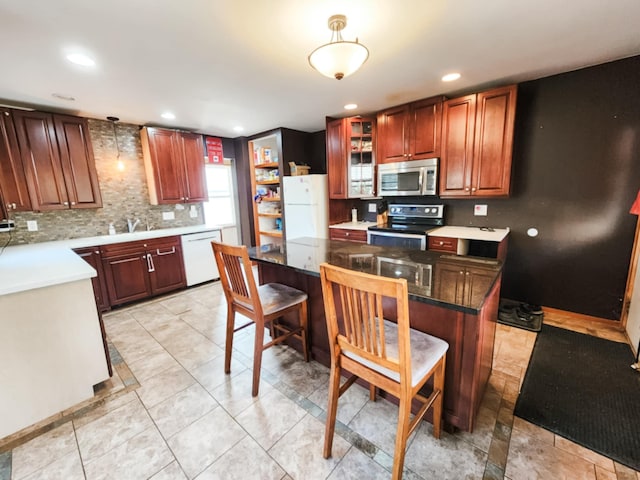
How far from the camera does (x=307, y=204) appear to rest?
401cm

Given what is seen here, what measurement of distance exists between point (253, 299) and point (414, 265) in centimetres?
104

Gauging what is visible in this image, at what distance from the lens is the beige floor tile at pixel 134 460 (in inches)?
53.1

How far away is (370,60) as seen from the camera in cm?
217

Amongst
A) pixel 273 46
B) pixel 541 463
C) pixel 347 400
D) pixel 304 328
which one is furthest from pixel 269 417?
pixel 273 46

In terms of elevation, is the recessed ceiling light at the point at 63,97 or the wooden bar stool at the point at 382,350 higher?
the recessed ceiling light at the point at 63,97

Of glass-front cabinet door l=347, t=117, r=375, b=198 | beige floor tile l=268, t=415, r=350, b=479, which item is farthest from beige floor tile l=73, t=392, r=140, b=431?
glass-front cabinet door l=347, t=117, r=375, b=198

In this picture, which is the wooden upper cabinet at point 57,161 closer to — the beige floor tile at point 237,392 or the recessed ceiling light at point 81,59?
the recessed ceiling light at point 81,59

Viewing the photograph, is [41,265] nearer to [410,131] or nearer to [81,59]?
[81,59]

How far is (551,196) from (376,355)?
2791mm

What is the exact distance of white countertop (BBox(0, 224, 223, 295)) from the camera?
1629mm

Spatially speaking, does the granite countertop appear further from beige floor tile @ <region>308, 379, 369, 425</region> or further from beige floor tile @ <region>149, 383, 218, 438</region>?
beige floor tile @ <region>149, 383, 218, 438</region>

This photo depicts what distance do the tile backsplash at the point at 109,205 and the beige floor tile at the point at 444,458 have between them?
415 cm

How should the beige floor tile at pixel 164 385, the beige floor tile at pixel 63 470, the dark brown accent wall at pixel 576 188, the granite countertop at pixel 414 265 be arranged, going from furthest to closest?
the dark brown accent wall at pixel 576 188, the beige floor tile at pixel 164 385, the beige floor tile at pixel 63 470, the granite countertop at pixel 414 265

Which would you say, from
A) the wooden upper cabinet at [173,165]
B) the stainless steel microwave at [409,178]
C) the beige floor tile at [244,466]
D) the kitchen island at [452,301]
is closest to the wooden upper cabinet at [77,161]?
the wooden upper cabinet at [173,165]
